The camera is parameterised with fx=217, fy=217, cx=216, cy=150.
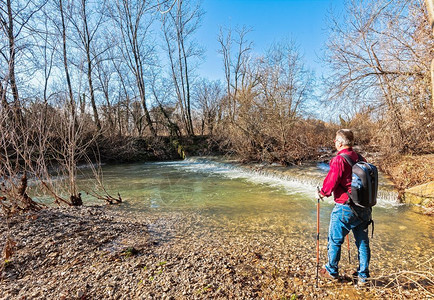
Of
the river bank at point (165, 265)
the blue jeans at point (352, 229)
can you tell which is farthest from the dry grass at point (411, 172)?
the blue jeans at point (352, 229)

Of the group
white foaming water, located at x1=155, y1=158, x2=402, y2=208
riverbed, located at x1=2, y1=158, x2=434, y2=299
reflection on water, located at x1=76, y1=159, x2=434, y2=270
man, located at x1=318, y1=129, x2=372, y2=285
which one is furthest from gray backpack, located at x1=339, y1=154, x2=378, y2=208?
white foaming water, located at x1=155, y1=158, x2=402, y2=208

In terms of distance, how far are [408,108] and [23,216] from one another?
508 inches

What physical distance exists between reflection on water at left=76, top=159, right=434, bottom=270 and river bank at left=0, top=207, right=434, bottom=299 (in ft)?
1.11

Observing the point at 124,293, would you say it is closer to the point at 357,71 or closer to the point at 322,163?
the point at 357,71

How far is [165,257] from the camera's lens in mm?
3594

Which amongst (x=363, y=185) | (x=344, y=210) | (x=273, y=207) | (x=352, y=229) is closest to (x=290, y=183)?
(x=273, y=207)

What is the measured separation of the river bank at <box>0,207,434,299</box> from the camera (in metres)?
2.69

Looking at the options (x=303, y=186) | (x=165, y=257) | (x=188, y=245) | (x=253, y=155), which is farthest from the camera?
(x=253, y=155)

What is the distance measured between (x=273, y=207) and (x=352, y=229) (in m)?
4.09

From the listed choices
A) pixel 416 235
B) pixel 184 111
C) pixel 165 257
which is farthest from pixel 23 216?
pixel 184 111

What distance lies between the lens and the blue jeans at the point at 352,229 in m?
2.65

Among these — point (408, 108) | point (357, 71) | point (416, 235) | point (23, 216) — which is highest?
point (357, 71)

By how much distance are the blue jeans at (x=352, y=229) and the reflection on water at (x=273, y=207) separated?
3.64ft

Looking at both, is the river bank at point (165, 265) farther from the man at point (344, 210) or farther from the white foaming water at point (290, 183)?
the white foaming water at point (290, 183)
